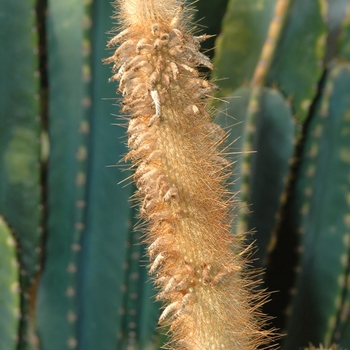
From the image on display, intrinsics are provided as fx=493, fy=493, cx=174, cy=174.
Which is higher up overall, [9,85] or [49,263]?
[9,85]

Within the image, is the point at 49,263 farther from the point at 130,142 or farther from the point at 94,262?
the point at 130,142

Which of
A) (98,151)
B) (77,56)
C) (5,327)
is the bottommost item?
(5,327)

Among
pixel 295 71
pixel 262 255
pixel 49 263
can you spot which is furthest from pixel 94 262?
pixel 295 71

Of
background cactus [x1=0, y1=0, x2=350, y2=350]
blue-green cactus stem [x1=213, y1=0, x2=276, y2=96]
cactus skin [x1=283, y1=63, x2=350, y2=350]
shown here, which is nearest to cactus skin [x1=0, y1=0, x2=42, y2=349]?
background cactus [x1=0, y1=0, x2=350, y2=350]

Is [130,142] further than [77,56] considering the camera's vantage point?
No

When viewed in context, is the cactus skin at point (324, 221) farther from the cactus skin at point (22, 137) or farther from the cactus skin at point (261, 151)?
the cactus skin at point (22, 137)

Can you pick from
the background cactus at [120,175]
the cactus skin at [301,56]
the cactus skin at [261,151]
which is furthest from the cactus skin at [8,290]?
the cactus skin at [301,56]

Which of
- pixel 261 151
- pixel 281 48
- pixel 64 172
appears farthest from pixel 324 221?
pixel 64 172
